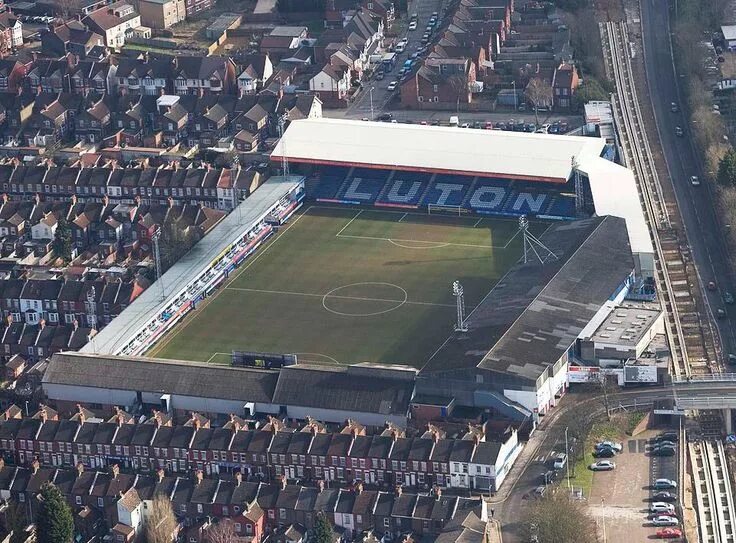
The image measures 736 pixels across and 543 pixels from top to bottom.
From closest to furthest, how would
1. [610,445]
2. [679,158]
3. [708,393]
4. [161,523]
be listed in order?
A: 1. [161,523]
2. [610,445]
3. [708,393]
4. [679,158]

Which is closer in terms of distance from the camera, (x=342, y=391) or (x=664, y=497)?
(x=664, y=497)

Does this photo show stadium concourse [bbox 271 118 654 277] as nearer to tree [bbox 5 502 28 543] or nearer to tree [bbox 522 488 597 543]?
tree [bbox 522 488 597 543]

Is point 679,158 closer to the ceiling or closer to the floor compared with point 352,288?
closer to the ceiling

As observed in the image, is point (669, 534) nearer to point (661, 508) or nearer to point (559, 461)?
point (661, 508)

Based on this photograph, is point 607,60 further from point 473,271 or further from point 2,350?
point 2,350

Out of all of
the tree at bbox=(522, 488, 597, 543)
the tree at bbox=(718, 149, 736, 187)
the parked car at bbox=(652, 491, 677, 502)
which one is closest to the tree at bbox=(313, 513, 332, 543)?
the tree at bbox=(522, 488, 597, 543)

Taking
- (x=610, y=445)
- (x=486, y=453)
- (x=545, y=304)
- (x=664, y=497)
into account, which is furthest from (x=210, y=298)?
(x=664, y=497)

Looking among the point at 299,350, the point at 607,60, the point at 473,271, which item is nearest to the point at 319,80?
the point at 607,60

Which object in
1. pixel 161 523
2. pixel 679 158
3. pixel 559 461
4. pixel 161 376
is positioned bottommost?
pixel 161 523
